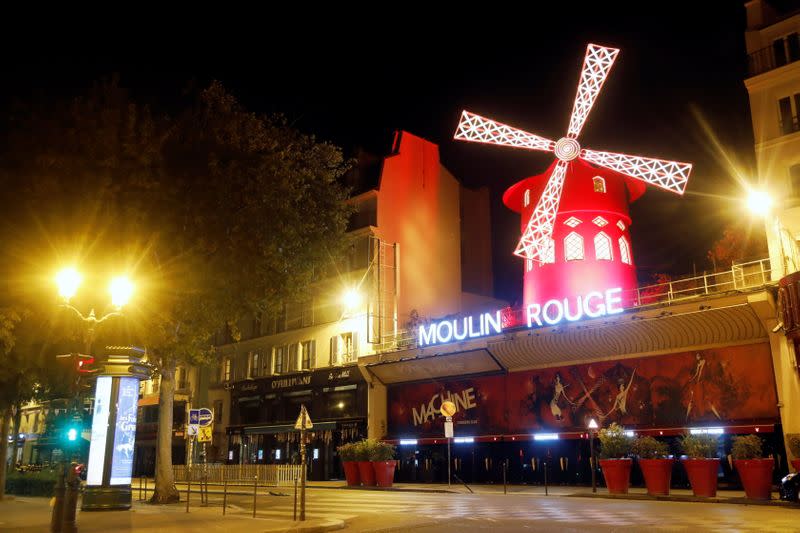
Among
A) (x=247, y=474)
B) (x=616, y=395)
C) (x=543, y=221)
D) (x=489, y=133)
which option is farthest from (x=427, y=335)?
(x=489, y=133)

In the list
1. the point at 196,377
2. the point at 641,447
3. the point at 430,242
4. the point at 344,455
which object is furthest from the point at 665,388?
the point at 196,377

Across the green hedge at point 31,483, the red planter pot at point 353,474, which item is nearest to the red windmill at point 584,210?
the red planter pot at point 353,474

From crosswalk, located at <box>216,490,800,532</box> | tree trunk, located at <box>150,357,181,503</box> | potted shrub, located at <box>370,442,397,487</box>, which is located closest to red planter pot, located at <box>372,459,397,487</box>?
potted shrub, located at <box>370,442,397,487</box>

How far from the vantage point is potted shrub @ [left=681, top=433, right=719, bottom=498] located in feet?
60.6

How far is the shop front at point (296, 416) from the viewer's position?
35.2 metres

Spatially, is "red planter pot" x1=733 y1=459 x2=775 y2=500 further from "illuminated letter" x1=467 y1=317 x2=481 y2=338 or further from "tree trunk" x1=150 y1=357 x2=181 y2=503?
"tree trunk" x1=150 y1=357 x2=181 y2=503

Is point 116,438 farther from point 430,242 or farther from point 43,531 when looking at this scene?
point 430,242

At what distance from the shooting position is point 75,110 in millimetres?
16891

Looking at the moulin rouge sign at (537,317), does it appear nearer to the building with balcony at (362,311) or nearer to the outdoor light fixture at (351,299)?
the building with balcony at (362,311)

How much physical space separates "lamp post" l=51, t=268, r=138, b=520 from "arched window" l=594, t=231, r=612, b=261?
1865cm

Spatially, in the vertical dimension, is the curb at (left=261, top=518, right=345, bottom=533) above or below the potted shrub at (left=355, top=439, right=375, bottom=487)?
below

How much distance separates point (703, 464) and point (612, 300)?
7188mm

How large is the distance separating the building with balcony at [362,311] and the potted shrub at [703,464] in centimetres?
1708

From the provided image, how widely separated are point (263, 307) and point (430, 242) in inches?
677
